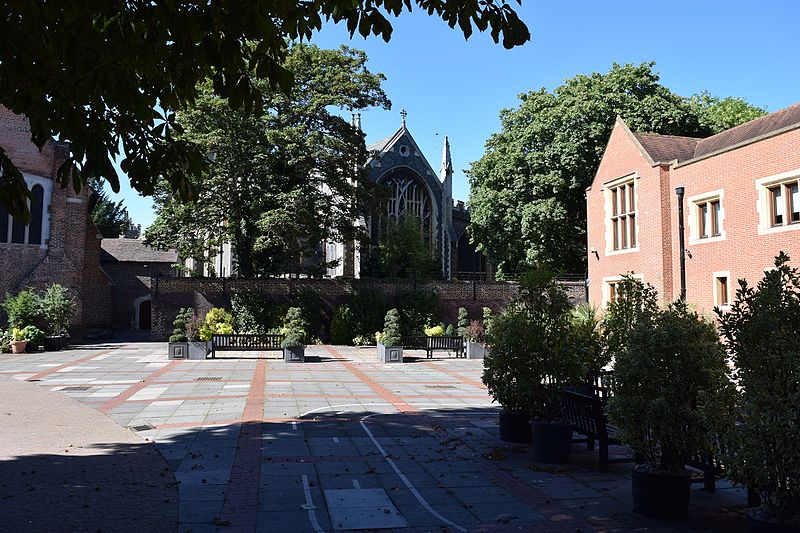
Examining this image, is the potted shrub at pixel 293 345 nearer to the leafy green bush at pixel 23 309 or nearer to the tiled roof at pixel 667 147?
the leafy green bush at pixel 23 309

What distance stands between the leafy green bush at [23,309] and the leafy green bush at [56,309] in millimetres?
277

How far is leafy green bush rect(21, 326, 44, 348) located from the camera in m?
27.3

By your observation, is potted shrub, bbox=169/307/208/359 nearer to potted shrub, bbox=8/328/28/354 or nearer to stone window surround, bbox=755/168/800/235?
potted shrub, bbox=8/328/28/354

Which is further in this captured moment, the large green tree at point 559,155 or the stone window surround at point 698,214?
the large green tree at point 559,155

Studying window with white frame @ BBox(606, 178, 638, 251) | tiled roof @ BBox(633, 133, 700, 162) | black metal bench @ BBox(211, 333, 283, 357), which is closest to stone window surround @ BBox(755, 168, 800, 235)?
Answer: tiled roof @ BBox(633, 133, 700, 162)

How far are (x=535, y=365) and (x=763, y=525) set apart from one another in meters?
4.30

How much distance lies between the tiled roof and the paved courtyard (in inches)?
571

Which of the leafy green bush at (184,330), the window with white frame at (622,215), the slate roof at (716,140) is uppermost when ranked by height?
the slate roof at (716,140)

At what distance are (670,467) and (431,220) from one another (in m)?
46.4

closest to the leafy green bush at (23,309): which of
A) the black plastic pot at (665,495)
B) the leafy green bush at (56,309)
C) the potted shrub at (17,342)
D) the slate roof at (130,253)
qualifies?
the leafy green bush at (56,309)

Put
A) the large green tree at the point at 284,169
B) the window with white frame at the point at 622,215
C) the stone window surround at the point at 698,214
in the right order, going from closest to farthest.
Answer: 1. the stone window surround at the point at 698,214
2. the window with white frame at the point at 622,215
3. the large green tree at the point at 284,169

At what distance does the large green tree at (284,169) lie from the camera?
29.8 m

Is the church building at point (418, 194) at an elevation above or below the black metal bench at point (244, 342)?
above

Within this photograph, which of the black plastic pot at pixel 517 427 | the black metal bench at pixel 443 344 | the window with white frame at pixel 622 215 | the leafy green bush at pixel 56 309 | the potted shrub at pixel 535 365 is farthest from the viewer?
the leafy green bush at pixel 56 309
